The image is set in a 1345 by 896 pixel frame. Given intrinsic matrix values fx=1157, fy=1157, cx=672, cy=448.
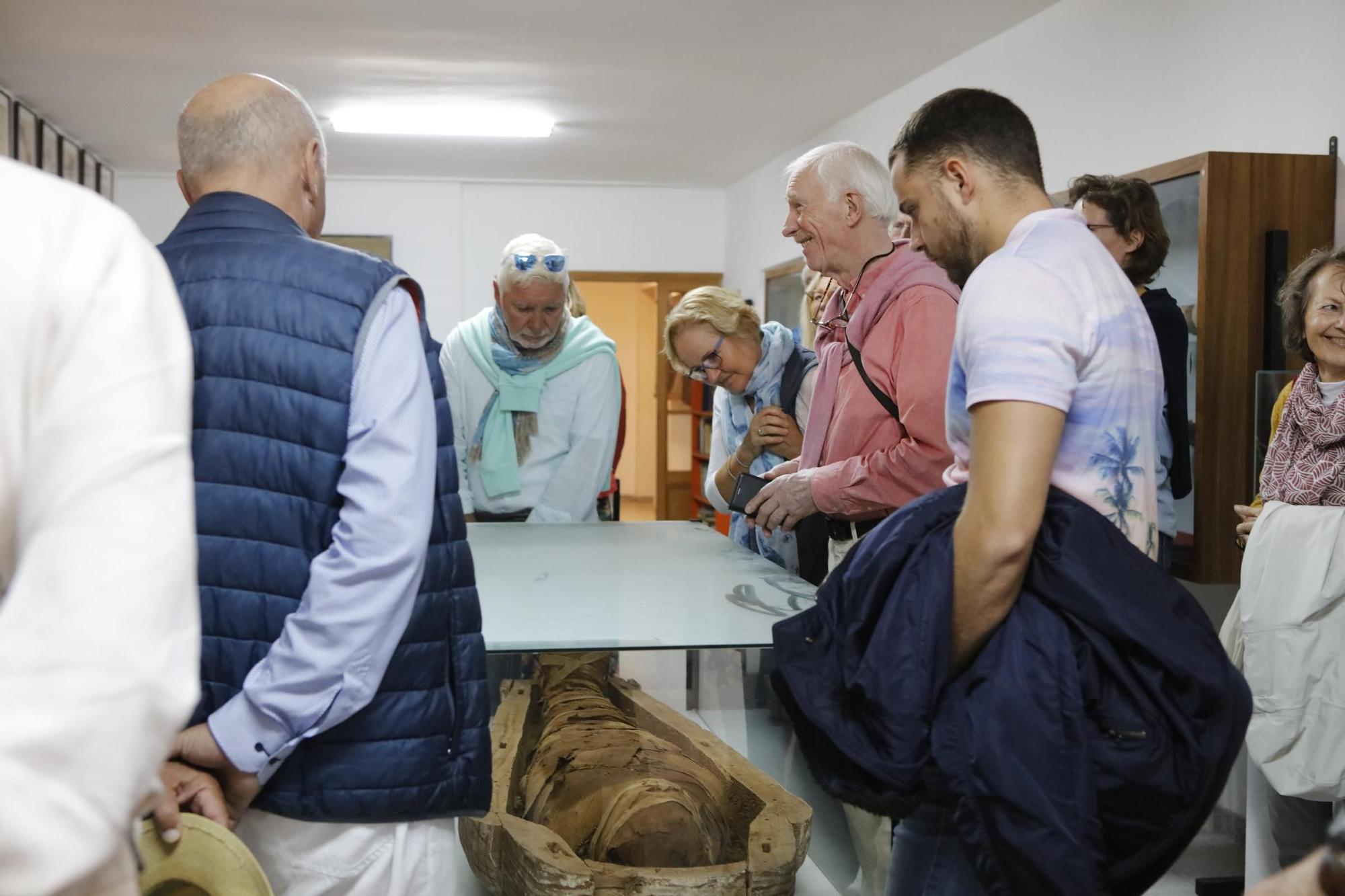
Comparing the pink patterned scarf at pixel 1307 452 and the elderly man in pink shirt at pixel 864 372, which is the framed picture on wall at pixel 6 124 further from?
the pink patterned scarf at pixel 1307 452

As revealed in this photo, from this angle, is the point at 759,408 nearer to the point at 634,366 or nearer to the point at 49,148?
the point at 49,148

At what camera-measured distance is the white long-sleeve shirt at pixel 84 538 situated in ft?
1.92

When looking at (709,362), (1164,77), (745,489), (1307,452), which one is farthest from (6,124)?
(1307,452)

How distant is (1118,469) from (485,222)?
8.58 metres

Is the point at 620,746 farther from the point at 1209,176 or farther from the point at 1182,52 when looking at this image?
the point at 1182,52

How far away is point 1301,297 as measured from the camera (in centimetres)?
266

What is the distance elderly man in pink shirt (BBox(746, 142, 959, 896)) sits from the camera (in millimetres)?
1933

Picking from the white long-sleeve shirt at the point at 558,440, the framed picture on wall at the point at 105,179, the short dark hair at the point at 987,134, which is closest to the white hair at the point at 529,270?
the white long-sleeve shirt at the point at 558,440

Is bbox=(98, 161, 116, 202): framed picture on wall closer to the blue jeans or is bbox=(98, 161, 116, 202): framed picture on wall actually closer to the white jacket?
the white jacket

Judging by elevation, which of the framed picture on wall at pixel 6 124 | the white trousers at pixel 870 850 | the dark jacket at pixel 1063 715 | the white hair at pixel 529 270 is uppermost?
the framed picture on wall at pixel 6 124

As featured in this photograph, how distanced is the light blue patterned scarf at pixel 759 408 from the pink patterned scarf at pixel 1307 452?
109cm

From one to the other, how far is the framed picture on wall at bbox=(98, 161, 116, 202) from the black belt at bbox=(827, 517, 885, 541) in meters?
7.89

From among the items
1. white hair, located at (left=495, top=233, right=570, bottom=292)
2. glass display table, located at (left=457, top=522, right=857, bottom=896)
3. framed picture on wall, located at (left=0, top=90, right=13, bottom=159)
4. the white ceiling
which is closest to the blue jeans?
glass display table, located at (left=457, top=522, right=857, bottom=896)

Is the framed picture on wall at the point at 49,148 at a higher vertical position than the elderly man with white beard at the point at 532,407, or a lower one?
higher
